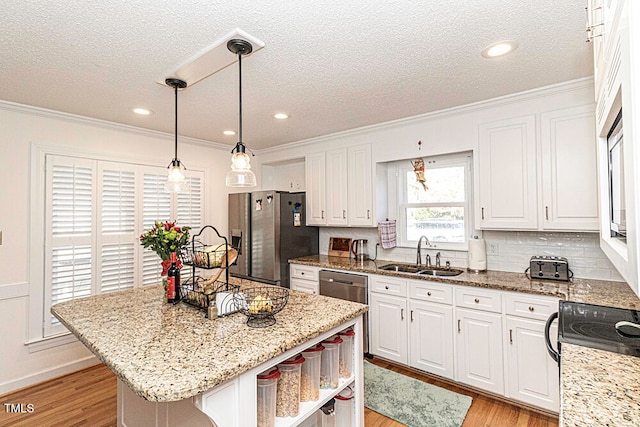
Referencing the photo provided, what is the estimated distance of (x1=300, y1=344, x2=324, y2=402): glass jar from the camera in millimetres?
1533

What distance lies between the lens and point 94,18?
1.55m

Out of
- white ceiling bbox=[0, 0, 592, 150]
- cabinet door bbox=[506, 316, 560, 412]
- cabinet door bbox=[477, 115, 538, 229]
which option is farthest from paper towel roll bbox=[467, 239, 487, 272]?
white ceiling bbox=[0, 0, 592, 150]

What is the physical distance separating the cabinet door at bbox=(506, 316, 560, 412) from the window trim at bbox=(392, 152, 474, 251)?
99cm

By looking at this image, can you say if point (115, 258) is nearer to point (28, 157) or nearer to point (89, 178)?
point (89, 178)

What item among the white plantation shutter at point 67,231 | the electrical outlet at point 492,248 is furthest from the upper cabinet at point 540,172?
the white plantation shutter at point 67,231

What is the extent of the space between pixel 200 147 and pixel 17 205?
74.4 inches

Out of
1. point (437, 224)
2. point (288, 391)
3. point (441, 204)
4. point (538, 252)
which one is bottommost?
point (288, 391)

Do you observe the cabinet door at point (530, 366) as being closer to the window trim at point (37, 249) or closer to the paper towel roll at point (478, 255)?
the paper towel roll at point (478, 255)

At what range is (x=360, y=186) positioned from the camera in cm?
359

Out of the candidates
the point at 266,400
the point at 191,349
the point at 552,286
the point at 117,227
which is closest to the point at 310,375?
the point at 266,400

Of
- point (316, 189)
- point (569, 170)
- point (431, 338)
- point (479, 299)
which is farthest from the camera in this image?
point (316, 189)

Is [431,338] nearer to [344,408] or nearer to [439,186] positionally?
[344,408]

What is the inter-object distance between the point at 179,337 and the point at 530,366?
2379 millimetres

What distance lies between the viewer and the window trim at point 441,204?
10.4ft
